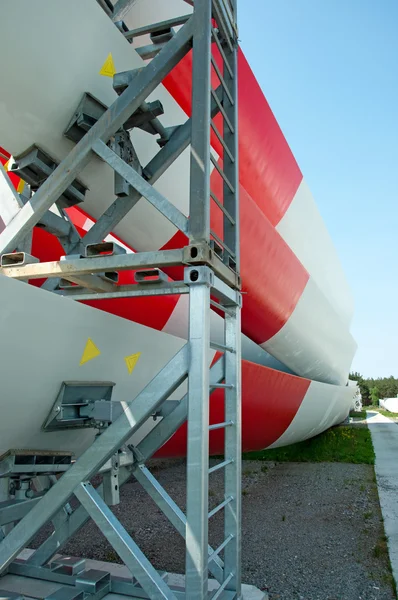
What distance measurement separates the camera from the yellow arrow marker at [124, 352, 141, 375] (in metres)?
2.97

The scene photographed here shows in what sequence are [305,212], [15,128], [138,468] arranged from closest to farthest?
[15,128], [138,468], [305,212]

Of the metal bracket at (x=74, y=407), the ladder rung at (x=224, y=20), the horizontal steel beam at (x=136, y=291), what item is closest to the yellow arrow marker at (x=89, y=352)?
the metal bracket at (x=74, y=407)

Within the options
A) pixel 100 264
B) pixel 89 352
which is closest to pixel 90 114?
pixel 100 264

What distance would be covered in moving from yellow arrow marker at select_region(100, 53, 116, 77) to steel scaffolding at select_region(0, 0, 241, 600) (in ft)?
0.53

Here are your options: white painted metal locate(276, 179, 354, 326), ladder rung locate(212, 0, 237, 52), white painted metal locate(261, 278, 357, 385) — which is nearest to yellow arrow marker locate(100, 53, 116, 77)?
ladder rung locate(212, 0, 237, 52)

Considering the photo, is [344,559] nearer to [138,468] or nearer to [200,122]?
[138,468]

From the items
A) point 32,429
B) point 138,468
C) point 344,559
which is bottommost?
point 344,559

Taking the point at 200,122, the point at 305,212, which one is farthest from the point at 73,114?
the point at 305,212

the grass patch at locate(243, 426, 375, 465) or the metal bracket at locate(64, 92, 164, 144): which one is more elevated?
the metal bracket at locate(64, 92, 164, 144)

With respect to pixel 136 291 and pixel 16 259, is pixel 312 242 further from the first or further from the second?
pixel 16 259

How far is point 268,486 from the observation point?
6559 mm

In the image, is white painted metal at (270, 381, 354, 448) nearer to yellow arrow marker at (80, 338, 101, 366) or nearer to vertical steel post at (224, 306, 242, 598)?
vertical steel post at (224, 306, 242, 598)

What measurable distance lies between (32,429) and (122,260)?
1.10m

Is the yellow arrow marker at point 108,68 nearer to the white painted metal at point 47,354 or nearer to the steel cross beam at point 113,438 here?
the white painted metal at point 47,354
